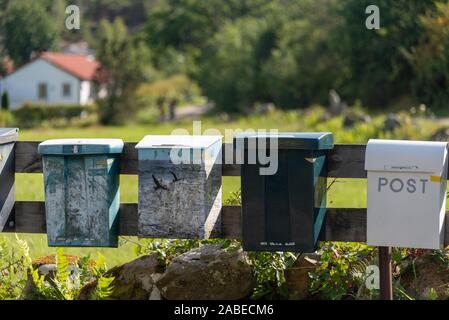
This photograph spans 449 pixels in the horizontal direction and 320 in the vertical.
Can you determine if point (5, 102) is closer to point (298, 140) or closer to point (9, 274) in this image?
point (9, 274)

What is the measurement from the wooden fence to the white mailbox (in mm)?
429

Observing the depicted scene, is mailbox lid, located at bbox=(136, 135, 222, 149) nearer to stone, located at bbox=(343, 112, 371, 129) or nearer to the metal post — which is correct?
the metal post

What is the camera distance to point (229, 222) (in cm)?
614

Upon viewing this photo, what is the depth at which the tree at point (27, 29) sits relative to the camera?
11859mm

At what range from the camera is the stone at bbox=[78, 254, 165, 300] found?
6121 millimetres

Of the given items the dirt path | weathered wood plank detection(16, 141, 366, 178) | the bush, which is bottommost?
the dirt path

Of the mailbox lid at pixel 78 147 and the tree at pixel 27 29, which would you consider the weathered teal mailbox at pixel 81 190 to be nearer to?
the mailbox lid at pixel 78 147

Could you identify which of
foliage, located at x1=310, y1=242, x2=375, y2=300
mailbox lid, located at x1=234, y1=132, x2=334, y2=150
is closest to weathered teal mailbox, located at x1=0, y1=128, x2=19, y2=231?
mailbox lid, located at x1=234, y1=132, x2=334, y2=150

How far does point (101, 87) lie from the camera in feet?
140

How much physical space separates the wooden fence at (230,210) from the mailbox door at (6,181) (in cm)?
6

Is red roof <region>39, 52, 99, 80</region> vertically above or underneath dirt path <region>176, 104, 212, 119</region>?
above

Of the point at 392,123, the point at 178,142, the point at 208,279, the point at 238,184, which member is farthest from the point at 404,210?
the point at 392,123

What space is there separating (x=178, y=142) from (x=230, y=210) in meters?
0.64

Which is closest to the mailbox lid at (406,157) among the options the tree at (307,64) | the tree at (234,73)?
the tree at (307,64)
